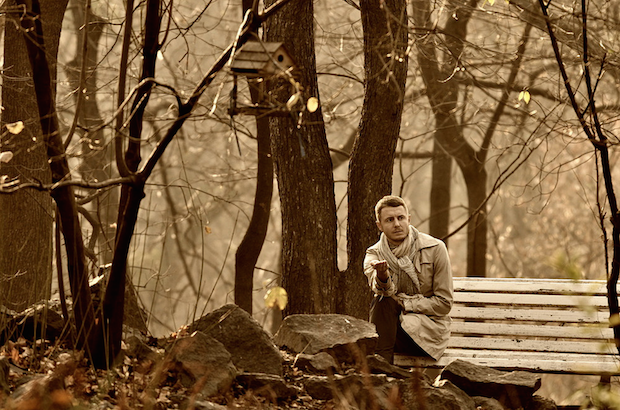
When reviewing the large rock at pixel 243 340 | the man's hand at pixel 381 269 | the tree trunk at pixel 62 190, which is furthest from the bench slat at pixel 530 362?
the tree trunk at pixel 62 190

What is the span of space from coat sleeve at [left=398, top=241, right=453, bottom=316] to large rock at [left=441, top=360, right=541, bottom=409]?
15.0 inches

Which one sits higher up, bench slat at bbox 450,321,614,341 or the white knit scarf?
the white knit scarf

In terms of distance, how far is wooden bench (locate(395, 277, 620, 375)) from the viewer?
607 centimetres

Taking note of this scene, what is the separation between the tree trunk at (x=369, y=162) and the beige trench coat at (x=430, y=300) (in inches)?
40.2

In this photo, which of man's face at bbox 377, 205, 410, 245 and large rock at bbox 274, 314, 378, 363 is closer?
large rock at bbox 274, 314, 378, 363

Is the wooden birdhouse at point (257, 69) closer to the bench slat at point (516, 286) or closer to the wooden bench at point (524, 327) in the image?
the wooden bench at point (524, 327)

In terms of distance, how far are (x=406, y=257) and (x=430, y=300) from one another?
34 cm

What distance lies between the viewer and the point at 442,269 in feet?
19.2

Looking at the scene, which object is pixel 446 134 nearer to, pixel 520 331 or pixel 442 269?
pixel 520 331

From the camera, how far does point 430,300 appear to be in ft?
19.1

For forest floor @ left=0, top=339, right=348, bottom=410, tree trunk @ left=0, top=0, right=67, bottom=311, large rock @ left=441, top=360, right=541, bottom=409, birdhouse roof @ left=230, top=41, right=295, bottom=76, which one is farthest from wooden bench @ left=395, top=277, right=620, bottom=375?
tree trunk @ left=0, top=0, right=67, bottom=311

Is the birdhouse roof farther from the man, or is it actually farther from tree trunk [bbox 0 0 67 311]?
tree trunk [bbox 0 0 67 311]

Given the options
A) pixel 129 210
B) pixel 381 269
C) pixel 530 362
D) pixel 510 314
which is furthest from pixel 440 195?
pixel 129 210

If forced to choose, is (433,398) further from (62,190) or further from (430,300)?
(62,190)
